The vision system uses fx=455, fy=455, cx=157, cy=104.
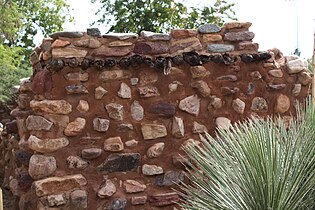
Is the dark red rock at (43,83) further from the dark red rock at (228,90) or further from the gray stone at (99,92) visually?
the dark red rock at (228,90)

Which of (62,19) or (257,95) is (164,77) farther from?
(62,19)

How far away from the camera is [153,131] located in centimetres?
304

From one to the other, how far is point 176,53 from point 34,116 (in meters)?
1.03

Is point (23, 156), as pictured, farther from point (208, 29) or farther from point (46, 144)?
point (208, 29)

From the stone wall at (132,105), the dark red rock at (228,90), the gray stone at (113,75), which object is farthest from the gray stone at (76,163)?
the dark red rock at (228,90)

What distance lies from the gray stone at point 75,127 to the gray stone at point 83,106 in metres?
0.06

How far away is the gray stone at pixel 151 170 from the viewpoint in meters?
3.01

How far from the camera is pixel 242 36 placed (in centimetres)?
316

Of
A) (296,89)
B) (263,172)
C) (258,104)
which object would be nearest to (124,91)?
(258,104)

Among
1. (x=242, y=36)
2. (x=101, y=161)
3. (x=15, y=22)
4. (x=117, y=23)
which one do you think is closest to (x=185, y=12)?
(x=117, y=23)

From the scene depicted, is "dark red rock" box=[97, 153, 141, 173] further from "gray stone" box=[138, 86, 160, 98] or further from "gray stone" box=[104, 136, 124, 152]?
"gray stone" box=[138, 86, 160, 98]

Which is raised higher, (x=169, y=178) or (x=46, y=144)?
(x=46, y=144)

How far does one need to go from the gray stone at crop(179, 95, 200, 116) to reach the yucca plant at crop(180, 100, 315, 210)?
1.32 meters

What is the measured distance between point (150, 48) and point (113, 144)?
69cm
